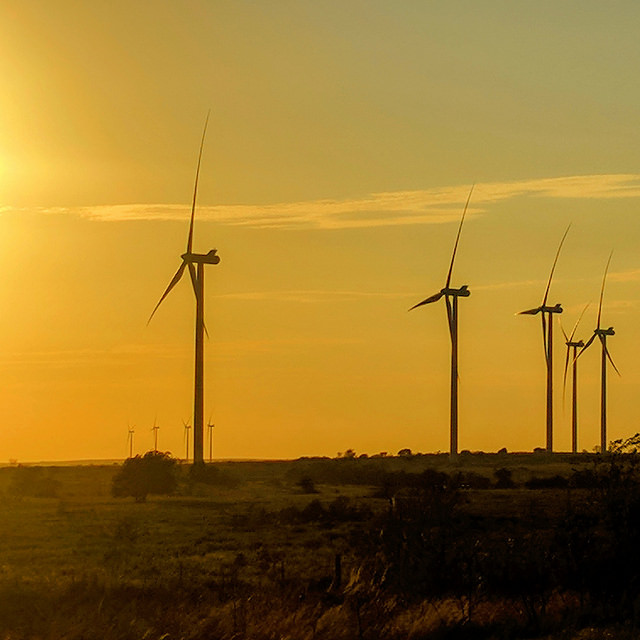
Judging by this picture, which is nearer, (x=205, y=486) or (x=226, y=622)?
(x=226, y=622)

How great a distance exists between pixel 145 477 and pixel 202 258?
1913 centimetres

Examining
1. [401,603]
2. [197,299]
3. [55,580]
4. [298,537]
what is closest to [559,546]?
[401,603]

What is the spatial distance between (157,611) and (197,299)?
7539 cm

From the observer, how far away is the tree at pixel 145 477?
97.6m

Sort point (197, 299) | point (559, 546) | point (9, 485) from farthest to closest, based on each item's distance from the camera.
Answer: point (9, 485)
point (197, 299)
point (559, 546)

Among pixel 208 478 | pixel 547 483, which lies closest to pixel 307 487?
pixel 208 478

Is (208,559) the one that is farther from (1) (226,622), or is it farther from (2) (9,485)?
(2) (9,485)

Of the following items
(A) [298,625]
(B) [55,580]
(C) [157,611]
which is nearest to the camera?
(A) [298,625]

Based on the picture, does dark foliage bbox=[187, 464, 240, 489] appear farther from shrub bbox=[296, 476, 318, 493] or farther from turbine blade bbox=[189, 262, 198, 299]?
turbine blade bbox=[189, 262, 198, 299]

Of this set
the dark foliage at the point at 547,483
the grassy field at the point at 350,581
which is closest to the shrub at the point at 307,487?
the dark foliage at the point at 547,483

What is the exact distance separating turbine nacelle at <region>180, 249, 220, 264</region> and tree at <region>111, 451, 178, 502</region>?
15277 millimetres

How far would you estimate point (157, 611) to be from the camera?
29.2 meters

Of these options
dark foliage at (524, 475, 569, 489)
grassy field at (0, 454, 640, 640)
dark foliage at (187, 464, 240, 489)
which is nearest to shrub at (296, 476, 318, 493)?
dark foliage at (187, 464, 240, 489)

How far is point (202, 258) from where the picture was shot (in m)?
108
